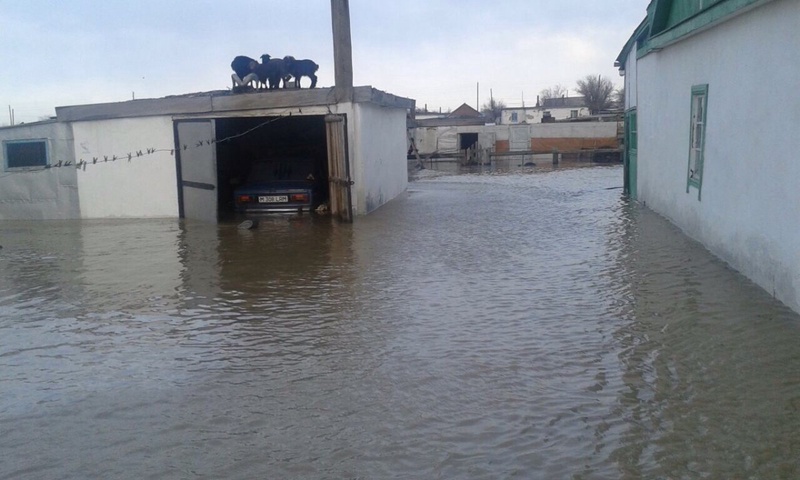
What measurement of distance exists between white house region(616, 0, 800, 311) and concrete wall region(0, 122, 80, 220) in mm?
13016

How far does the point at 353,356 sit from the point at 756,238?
476 centimetres

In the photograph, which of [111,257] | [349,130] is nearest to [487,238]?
[349,130]

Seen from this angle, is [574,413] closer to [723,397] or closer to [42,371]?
[723,397]

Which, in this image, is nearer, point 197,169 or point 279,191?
point 197,169

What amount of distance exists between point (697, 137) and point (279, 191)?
8961 millimetres

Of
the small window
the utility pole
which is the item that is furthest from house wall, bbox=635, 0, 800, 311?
the small window

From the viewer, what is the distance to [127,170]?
A: 692 inches

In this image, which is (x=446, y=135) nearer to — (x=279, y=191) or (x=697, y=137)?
(x=279, y=191)

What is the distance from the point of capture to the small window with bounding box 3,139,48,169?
1772cm

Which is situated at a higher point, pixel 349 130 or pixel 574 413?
pixel 349 130

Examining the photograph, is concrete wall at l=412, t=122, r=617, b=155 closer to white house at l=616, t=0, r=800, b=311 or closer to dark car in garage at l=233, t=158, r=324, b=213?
dark car in garage at l=233, t=158, r=324, b=213

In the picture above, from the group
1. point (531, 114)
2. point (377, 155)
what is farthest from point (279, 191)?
point (531, 114)

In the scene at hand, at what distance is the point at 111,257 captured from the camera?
39.9 feet

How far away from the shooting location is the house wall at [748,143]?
24.1ft
